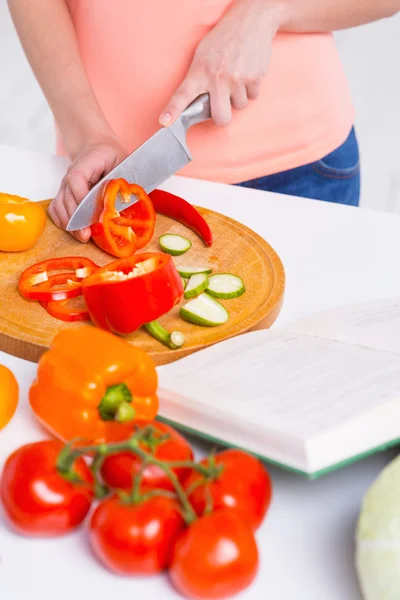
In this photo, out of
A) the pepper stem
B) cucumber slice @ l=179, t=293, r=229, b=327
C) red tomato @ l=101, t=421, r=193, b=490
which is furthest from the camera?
cucumber slice @ l=179, t=293, r=229, b=327

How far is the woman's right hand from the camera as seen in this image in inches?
61.7

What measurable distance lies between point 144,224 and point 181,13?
47 cm

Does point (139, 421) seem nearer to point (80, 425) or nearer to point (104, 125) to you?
point (80, 425)

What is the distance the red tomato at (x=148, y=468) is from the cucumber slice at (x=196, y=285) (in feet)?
1.49

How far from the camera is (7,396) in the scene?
3.49 ft

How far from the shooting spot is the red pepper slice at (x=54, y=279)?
52.4 inches

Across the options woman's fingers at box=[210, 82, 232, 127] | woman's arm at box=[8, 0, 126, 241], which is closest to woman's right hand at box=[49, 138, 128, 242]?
woman's arm at box=[8, 0, 126, 241]

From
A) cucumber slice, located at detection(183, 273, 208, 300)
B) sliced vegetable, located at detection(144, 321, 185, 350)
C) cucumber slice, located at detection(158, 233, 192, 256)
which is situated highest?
cucumber slice, located at detection(158, 233, 192, 256)

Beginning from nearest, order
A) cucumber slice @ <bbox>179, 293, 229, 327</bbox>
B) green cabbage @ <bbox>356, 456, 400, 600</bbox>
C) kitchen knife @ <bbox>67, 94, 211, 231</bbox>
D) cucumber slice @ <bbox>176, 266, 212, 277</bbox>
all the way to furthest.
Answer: green cabbage @ <bbox>356, 456, 400, 600</bbox> → cucumber slice @ <bbox>179, 293, 229, 327</bbox> → cucumber slice @ <bbox>176, 266, 212, 277</bbox> → kitchen knife @ <bbox>67, 94, 211, 231</bbox>

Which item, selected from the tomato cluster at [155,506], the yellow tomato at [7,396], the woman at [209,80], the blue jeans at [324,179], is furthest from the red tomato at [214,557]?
the blue jeans at [324,179]

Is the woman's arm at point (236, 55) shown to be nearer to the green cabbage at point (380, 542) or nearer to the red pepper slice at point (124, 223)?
the red pepper slice at point (124, 223)

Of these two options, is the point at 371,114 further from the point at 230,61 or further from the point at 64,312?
the point at 64,312

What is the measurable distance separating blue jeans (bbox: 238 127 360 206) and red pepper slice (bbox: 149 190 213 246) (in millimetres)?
277

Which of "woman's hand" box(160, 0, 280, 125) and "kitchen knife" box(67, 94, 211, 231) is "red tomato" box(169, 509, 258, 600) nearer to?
"kitchen knife" box(67, 94, 211, 231)
